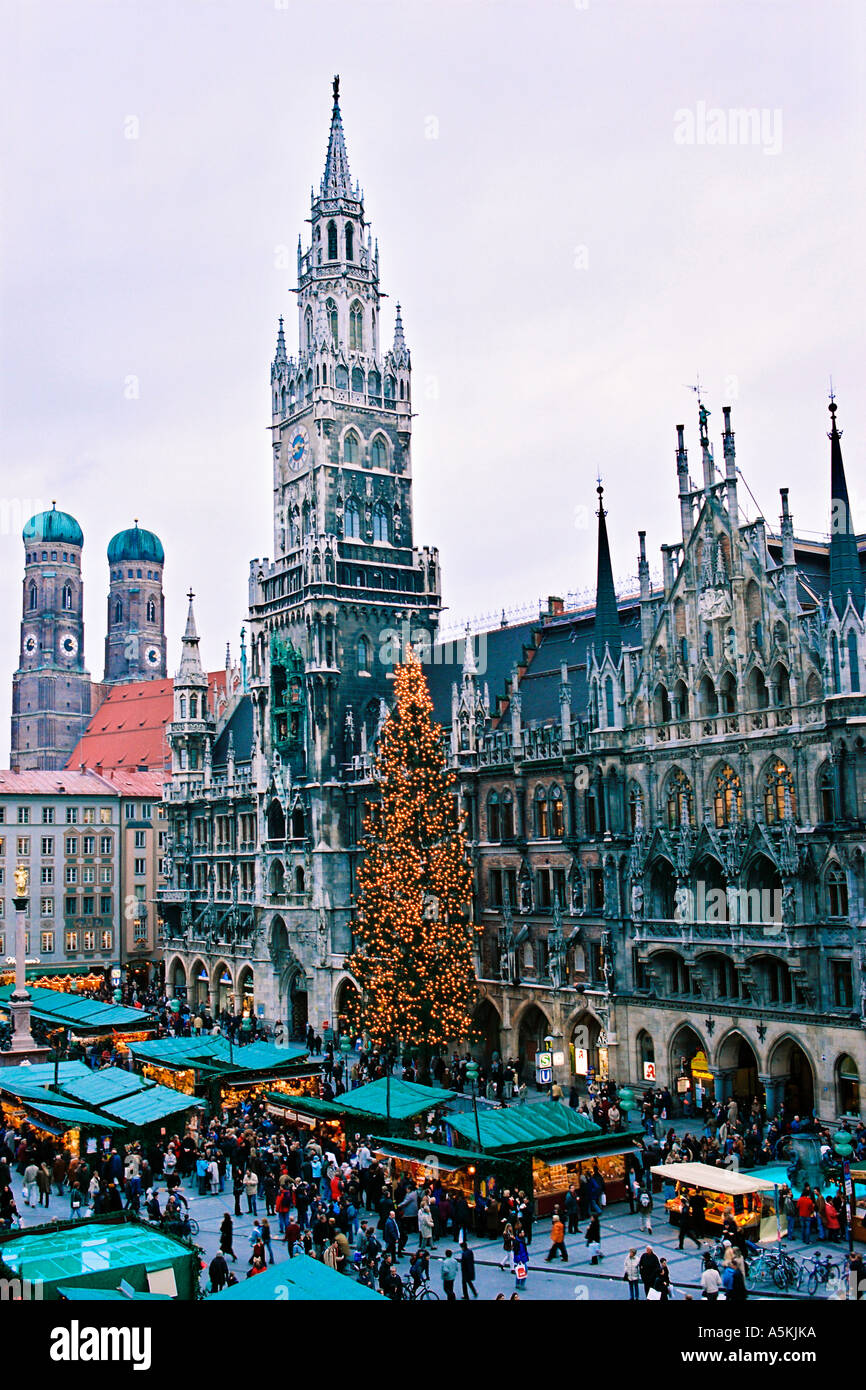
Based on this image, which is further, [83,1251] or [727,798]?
[727,798]

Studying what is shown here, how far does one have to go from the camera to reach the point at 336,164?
7444 cm

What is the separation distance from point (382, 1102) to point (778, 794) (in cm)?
1682

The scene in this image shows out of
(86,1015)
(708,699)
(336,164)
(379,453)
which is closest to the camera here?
(708,699)

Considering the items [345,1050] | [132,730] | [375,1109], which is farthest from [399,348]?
[132,730]

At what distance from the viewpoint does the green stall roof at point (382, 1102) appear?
118 ft

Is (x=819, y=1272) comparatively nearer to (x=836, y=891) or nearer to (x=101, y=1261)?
(x=101, y=1261)

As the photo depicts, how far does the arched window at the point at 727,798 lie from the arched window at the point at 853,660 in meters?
6.31

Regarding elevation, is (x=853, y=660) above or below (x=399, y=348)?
below

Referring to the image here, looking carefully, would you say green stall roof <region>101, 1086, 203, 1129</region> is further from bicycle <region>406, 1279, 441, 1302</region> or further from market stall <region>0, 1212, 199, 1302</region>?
bicycle <region>406, 1279, 441, 1302</region>

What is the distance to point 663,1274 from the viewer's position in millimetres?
21766

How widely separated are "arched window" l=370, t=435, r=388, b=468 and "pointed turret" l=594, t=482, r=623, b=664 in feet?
78.9

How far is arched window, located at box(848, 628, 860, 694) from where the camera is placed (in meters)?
38.8

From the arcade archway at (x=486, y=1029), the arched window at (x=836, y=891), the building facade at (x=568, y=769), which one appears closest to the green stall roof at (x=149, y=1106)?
the building facade at (x=568, y=769)
